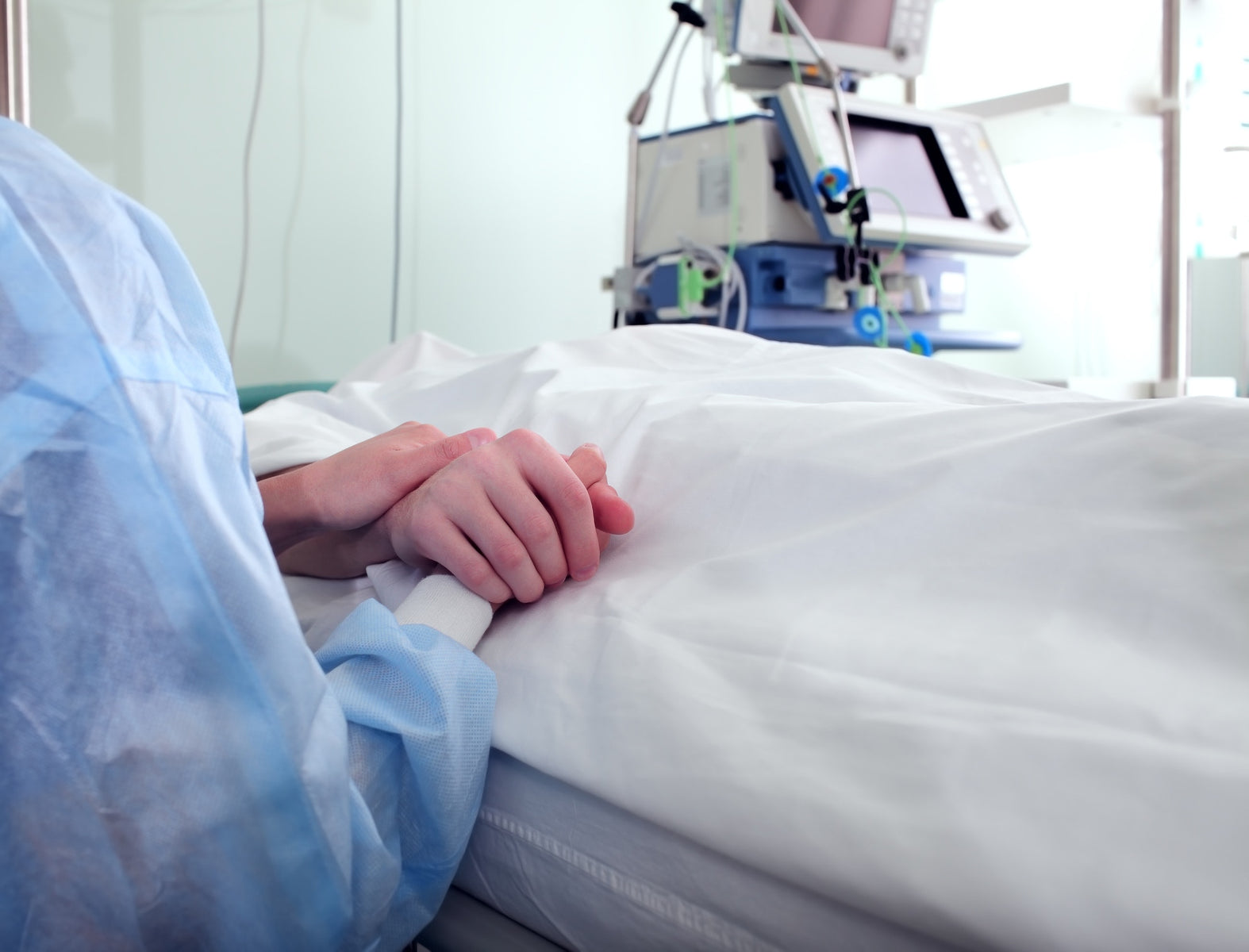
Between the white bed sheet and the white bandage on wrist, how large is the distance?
0.6 inches

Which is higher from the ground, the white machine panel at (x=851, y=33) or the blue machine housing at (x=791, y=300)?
the white machine panel at (x=851, y=33)

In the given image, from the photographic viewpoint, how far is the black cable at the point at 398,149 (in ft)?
6.74

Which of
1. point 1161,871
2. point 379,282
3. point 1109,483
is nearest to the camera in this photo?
point 1161,871

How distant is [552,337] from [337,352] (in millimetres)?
567

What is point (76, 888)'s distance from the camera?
1.02 feet

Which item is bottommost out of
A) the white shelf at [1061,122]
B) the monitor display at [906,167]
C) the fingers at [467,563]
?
the fingers at [467,563]

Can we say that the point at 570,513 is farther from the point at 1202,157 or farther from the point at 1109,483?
the point at 1202,157

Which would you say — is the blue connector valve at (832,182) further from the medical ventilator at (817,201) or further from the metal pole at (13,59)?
the metal pole at (13,59)

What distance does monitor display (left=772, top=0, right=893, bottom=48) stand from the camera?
5.95ft

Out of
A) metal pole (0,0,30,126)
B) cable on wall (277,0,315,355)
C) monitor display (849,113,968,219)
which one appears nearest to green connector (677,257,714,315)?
monitor display (849,113,968,219)

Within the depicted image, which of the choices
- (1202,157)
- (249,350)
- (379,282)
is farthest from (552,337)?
(1202,157)

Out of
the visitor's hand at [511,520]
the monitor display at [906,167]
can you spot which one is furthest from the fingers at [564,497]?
the monitor display at [906,167]

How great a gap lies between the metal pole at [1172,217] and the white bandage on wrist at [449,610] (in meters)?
1.90

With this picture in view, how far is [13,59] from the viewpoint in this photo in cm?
133
